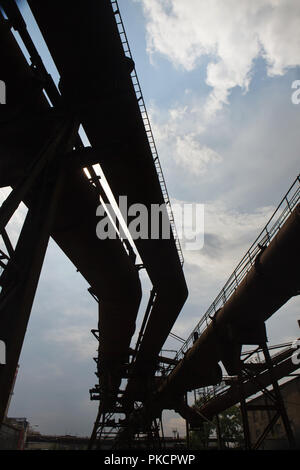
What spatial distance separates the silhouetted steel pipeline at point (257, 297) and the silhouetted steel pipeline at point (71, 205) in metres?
2.91

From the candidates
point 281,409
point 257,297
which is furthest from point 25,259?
point 281,409

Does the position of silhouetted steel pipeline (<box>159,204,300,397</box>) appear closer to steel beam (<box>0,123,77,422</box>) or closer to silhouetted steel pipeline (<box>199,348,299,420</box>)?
silhouetted steel pipeline (<box>199,348,299,420</box>)

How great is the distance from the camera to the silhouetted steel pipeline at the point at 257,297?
5.89 metres

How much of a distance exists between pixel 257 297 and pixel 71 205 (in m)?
5.45

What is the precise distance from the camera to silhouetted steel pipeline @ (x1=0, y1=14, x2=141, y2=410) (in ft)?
16.3

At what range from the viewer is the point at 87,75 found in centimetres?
530

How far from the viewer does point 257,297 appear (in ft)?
23.5

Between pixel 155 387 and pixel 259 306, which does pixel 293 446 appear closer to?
pixel 259 306

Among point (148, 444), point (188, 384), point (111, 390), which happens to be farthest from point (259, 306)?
point (148, 444)

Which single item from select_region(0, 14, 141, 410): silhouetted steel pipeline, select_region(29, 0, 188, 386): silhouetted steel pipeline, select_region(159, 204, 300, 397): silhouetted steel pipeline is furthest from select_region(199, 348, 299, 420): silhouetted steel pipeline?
select_region(29, 0, 188, 386): silhouetted steel pipeline

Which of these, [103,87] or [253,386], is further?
[253,386]

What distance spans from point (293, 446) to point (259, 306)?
3270 millimetres

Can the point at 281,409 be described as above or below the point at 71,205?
below

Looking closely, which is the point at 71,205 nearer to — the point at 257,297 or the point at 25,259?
the point at 25,259
